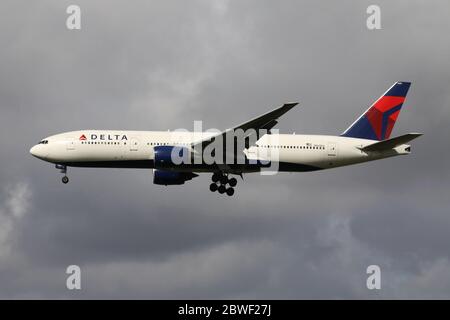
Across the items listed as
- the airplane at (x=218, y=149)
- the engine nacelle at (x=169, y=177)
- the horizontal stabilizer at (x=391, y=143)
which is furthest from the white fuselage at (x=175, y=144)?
the engine nacelle at (x=169, y=177)

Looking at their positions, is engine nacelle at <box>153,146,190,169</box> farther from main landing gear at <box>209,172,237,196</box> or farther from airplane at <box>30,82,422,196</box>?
main landing gear at <box>209,172,237,196</box>

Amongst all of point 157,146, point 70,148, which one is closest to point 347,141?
point 157,146

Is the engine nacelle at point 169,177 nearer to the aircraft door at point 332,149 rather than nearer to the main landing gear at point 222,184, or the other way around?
the main landing gear at point 222,184

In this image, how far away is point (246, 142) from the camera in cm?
7000

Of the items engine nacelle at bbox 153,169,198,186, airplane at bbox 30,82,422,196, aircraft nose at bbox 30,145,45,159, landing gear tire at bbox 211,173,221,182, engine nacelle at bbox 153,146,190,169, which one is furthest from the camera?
engine nacelle at bbox 153,169,198,186

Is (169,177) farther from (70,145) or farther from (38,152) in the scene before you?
(38,152)

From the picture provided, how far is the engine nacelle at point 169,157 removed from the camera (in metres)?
68.9

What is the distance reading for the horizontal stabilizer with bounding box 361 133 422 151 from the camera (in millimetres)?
69681

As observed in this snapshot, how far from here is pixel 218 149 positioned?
231 ft

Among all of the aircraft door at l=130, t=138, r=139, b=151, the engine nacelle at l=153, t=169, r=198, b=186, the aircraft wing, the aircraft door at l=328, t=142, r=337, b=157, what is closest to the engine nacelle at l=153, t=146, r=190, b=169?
the aircraft wing

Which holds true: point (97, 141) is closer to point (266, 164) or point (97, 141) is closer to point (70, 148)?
point (70, 148)

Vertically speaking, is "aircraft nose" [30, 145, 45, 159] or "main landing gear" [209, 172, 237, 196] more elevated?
"aircraft nose" [30, 145, 45, 159]

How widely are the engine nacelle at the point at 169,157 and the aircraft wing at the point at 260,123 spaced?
1054 millimetres

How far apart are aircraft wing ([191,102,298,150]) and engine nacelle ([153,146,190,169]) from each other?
1054 mm
